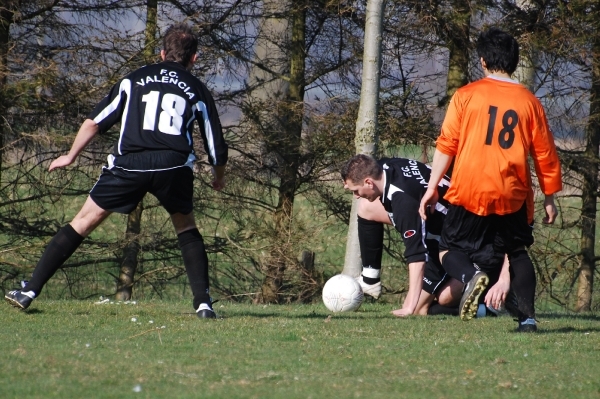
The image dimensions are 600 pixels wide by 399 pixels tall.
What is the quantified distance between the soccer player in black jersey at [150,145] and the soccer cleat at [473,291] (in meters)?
1.78

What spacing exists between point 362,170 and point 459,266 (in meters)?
1.48

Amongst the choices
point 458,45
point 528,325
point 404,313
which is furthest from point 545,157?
point 458,45

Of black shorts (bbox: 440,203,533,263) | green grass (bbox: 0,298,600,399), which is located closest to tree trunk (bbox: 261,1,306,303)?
green grass (bbox: 0,298,600,399)

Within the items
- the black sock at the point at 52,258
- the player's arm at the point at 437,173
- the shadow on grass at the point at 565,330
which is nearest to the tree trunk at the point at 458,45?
the shadow on grass at the point at 565,330

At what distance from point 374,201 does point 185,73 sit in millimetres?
2352

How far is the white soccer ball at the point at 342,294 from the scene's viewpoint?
7.12m

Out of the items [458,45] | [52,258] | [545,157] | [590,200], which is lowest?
[52,258]

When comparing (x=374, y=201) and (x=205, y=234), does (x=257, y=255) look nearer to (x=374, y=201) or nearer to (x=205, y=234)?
(x=205, y=234)

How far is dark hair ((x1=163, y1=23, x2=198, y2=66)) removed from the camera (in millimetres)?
5863

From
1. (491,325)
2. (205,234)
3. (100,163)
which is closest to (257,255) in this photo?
(205,234)

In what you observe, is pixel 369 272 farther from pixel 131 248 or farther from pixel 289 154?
pixel 131 248

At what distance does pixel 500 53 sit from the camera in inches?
216

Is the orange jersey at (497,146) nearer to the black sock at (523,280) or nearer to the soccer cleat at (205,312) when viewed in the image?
the black sock at (523,280)

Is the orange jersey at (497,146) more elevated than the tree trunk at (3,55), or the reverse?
the tree trunk at (3,55)
